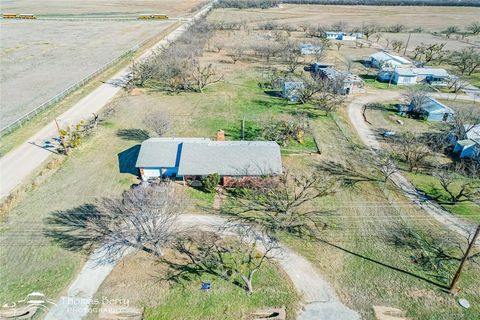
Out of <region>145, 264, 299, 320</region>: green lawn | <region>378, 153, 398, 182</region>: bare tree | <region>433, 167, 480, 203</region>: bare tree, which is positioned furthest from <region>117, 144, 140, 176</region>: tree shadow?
<region>433, 167, 480, 203</region>: bare tree

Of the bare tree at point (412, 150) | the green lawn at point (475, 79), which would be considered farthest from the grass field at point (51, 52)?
the green lawn at point (475, 79)

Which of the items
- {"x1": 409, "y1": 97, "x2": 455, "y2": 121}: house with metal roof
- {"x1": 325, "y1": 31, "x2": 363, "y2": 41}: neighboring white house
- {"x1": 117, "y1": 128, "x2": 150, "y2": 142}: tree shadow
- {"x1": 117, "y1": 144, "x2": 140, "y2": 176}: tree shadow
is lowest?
{"x1": 117, "y1": 144, "x2": 140, "y2": 176}: tree shadow

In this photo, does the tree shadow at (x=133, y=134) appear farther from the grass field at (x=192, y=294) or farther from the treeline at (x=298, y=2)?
the treeline at (x=298, y=2)

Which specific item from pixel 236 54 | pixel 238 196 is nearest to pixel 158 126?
pixel 238 196

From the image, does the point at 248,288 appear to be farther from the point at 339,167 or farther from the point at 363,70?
the point at 363,70

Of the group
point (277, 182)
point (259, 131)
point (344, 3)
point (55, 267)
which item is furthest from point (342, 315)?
point (344, 3)

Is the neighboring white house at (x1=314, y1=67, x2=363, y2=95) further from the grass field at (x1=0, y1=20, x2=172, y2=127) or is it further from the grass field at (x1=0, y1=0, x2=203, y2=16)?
the grass field at (x1=0, y1=0, x2=203, y2=16)
